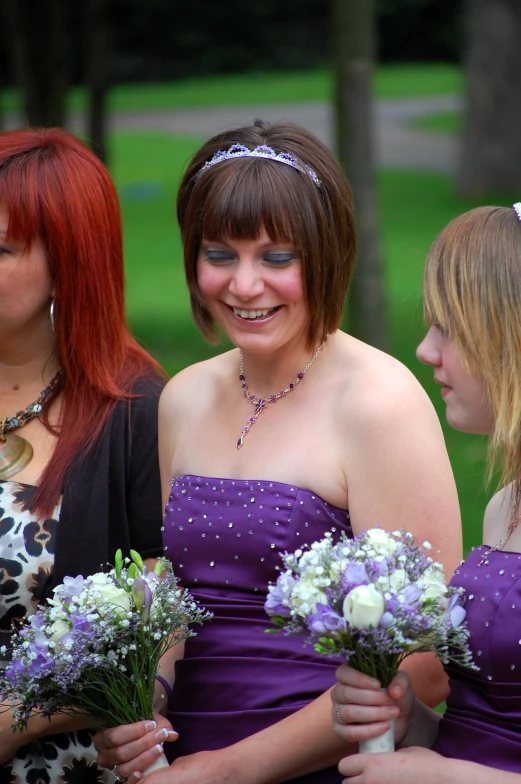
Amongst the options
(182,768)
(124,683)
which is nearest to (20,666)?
(124,683)

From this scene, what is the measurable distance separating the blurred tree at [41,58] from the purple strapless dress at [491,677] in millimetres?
9998

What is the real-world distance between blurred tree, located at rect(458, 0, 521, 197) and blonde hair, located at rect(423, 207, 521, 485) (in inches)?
741

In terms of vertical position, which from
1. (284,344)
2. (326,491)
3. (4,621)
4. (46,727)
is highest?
(284,344)

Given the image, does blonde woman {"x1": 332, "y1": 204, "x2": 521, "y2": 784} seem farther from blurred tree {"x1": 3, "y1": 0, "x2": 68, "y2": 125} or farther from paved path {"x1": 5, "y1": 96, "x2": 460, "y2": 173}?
paved path {"x1": 5, "y1": 96, "x2": 460, "y2": 173}

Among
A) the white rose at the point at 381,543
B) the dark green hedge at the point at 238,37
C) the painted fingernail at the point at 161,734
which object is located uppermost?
the dark green hedge at the point at 238,37

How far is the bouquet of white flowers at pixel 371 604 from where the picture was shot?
2.65 meters

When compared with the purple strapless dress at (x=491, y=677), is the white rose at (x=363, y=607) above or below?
above

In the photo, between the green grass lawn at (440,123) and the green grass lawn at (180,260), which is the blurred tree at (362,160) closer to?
the green grass lawn at (180,260)

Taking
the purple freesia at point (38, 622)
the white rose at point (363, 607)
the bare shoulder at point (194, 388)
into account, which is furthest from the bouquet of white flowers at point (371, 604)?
the bare shoulder at point (194, 388)

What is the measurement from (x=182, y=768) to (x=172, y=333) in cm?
963

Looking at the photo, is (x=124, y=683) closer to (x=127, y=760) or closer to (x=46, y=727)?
(x=127, y=760)

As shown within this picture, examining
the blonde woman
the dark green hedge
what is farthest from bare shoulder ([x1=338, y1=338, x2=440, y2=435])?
the dark green hedge

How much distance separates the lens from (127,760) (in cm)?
313

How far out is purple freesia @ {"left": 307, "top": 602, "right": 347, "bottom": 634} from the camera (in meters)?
2.65
